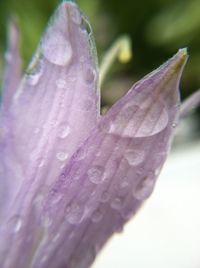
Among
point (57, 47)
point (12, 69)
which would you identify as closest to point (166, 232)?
point (12, 69)

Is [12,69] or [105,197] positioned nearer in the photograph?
[105,197]

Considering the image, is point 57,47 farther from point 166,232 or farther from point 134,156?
point 166,232

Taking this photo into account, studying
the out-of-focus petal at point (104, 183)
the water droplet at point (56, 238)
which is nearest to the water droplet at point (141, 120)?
the out-of-focus petal at point (104, 183)

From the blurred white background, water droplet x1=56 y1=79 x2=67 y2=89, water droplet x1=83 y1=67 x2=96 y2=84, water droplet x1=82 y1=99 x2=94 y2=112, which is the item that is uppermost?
water droplet x1=83 y1=67 x2=96 y2=84

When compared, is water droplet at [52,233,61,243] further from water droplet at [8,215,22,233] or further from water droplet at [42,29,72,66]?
water droplet at [42,29,72,66]

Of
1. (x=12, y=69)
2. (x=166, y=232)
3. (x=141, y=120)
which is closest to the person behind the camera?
(x=141, y=120)

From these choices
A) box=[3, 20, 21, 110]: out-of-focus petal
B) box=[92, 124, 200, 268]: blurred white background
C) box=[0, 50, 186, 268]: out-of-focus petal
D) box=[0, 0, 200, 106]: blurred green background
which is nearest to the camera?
box=[0, 50, 186, 268]: out-of-focus petal

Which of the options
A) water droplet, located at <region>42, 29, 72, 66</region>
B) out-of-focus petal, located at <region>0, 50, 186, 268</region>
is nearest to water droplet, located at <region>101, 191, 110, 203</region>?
out-of-focus petal, located at <region>0, 50, 186, 268</region>

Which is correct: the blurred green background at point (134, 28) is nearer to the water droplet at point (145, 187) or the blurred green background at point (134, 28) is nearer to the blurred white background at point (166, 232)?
the blurred white background at point (166, 232)
